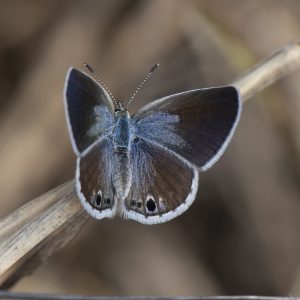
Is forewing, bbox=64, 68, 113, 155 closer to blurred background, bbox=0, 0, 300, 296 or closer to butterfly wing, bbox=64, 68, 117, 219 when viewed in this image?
butterfly wing, bbox=64, 68, 117, 219

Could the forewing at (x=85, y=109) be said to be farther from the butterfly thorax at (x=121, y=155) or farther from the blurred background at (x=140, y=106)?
the blurred background at (x=140, y=106)

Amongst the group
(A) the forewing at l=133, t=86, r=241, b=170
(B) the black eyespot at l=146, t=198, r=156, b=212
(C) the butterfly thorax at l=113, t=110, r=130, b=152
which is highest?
(C) the butterfly thorax at l=113, t=110, r=130, b=152

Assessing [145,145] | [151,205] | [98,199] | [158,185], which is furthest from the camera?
[145,145]

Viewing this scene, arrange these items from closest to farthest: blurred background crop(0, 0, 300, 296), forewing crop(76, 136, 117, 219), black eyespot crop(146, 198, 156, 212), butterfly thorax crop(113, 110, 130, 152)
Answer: forewing crop(76, 136, 117, 219) < black eyespot crop(146, 198, 156, 212) < butterfly thorax crop(113, 110, 130, 152) < blurred background crop(0, 0, 300, 296)

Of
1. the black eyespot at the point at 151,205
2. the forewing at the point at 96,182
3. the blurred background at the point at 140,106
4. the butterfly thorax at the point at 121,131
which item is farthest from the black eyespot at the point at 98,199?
the blurred background at the point at 140,106

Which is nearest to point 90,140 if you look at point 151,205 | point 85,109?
point 85,109

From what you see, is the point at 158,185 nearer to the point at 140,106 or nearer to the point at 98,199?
the point at 98,199

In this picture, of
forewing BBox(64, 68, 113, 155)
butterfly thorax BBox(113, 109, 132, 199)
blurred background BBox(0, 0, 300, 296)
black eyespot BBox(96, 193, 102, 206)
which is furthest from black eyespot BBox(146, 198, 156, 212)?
blurred background BBox(0, 0, 300, 296)
